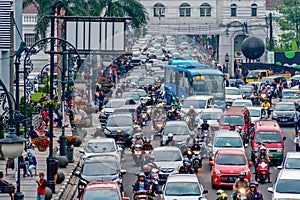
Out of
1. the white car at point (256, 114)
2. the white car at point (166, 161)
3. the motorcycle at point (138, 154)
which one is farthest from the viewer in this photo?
the white car at point (256, 114)

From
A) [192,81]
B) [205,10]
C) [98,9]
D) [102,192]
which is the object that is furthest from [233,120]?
[205,10]

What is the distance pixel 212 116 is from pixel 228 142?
759 cm

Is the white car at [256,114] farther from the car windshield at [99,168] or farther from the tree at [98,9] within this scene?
the car windshield at [99,168]

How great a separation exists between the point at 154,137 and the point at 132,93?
11.6ft

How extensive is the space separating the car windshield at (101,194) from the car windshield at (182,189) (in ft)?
7.89

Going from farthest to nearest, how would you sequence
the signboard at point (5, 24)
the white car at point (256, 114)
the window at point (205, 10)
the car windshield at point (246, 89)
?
1. the window at point (205, 10)
2. the car windshield at point (246, 89)
3. the signboard at point (5, 24)
4. the white car at point (256, 114)

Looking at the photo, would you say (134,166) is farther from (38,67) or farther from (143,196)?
(38,67)

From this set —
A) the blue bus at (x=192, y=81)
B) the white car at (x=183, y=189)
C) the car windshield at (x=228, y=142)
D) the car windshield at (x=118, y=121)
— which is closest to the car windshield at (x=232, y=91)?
the blue bus at (x=192, y=81)

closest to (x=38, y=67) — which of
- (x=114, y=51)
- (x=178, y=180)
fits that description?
(x=114, y=51)

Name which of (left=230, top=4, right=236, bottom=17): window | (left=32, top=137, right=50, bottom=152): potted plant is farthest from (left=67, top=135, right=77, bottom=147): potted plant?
(left=230, top=4, right=236, bottom=17): window

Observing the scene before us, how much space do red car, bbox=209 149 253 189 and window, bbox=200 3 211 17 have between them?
72993mm

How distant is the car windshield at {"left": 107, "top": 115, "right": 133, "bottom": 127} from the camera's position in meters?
47.4

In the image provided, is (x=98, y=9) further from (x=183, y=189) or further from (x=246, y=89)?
(x=183, y=189)

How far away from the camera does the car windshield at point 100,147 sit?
43.6 metres
